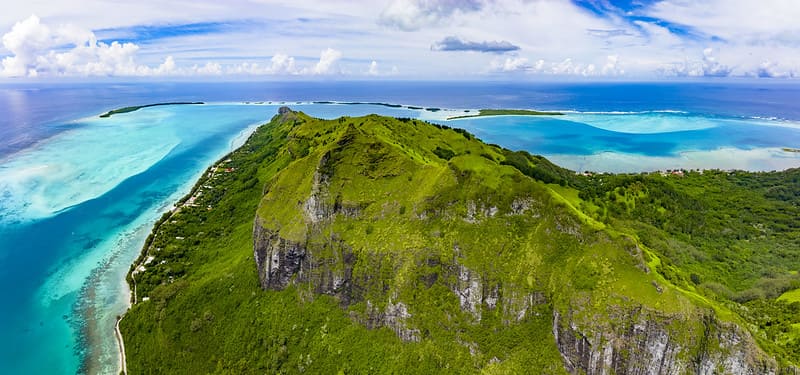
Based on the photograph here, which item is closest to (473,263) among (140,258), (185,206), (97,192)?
(140,258)

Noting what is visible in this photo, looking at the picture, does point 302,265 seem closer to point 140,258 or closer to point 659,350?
point 659,350

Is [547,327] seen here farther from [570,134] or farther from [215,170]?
[570,134]

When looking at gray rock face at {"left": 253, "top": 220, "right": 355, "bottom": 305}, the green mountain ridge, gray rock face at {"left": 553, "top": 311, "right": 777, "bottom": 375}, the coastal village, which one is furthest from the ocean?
gray rock face at {"left": 553, "top": 311, "right": 777, "bottom": 375}

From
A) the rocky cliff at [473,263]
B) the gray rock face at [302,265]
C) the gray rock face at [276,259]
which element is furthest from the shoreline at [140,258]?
the rocky cliff at [473,263]

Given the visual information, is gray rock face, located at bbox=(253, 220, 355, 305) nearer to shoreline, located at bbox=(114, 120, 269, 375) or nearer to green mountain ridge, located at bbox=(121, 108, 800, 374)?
green mountain ridge, located at bbox=(121, 108, 800, 374)

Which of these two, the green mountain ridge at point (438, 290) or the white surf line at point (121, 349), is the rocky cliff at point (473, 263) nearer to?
the green mountain ridge at point (438, 290)

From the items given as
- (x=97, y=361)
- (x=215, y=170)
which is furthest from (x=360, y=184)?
(x=215, y=170)
